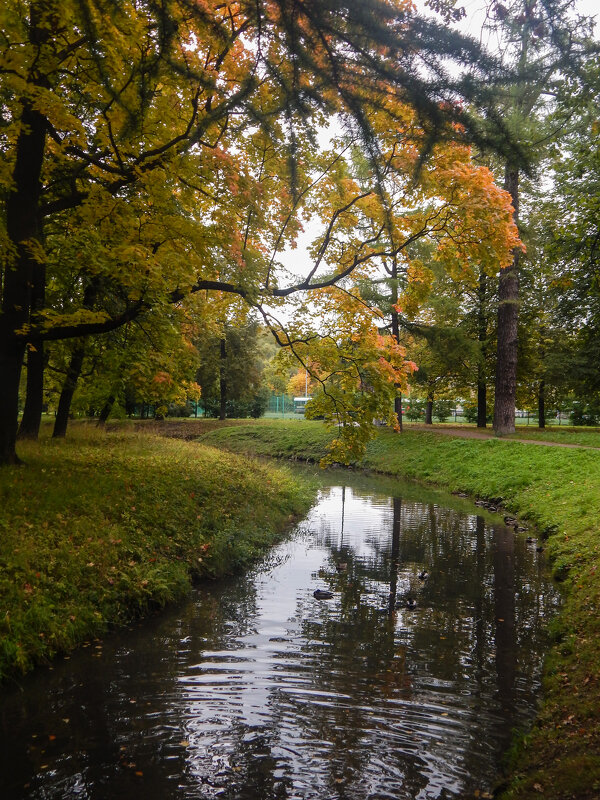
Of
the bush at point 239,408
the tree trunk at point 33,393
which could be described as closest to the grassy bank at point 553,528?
the tree trunk at point 33,393

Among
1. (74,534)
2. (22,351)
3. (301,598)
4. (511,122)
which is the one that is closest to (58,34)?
(22,351)

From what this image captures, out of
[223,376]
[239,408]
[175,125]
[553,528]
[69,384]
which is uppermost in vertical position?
[175,125]

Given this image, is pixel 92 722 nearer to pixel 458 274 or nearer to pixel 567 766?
pixel 567 766

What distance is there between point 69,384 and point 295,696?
1213 cm

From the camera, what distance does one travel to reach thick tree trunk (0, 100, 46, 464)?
32.7ft

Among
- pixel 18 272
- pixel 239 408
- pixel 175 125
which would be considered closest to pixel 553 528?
pixel 175 125

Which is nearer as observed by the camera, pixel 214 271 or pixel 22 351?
pixel 22 351

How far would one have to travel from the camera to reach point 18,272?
10109mm

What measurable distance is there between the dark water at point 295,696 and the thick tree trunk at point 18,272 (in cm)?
447

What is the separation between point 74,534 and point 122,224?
198 inches

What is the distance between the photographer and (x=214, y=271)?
35.9 feet

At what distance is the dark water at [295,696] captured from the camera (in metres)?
4.48

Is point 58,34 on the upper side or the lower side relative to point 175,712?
upper

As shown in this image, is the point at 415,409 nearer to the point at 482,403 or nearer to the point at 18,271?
the point at 482,403
